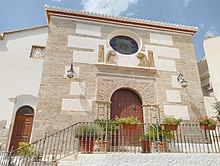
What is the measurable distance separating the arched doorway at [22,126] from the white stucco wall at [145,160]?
3.79m

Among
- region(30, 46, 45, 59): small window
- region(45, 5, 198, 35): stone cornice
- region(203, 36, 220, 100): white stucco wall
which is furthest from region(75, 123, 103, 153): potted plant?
region(203, 36, 220, 100): white stucco wall

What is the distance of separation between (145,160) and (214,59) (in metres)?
9.31

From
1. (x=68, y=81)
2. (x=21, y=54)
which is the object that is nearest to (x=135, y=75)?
(x=68, y=81)

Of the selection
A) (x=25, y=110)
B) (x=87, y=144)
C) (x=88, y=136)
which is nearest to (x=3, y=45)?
(x=25, y=110)

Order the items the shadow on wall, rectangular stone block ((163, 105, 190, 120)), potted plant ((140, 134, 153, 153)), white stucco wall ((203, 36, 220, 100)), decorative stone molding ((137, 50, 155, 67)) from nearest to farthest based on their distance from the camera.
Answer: potted plant ((140, 134, 153, 153)), rectangular stone block ((163, 105, 190, 120)), decorative stone molding ((137, 50, 155, 67)), the shadow on wall, white stucco wall ((203, 36, 220, 100))

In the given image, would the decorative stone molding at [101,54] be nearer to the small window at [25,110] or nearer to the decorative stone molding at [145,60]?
the decorative stone molding at [145,60]

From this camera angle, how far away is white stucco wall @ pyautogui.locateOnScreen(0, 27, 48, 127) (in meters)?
7.98

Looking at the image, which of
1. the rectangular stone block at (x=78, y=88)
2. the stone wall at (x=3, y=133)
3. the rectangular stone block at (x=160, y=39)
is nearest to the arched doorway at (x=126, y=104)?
the rectangular stone block at (x=78, y=88)

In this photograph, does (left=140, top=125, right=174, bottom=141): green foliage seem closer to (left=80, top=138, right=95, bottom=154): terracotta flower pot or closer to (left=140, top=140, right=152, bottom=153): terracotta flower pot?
(left=140, top=140, right=152, bottom=153): terracotta flower pot

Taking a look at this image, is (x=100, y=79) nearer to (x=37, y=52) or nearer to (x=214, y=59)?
(x=37, y=52)

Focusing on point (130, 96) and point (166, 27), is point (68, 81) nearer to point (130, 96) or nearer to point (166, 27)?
point (130, 96)

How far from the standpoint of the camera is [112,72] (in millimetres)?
7984

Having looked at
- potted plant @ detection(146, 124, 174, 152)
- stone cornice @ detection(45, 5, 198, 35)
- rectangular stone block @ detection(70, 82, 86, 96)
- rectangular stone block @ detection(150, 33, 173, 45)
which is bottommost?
potted plant @ detection(146, 124, 174, 152)

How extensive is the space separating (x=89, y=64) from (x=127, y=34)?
8.59ft
